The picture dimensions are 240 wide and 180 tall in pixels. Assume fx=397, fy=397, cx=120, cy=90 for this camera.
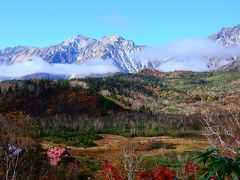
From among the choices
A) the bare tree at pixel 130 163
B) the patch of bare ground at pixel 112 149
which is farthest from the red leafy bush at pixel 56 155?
the patch of bare ground at pixel 112 149

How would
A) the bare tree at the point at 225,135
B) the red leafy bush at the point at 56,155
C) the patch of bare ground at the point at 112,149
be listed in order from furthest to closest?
the patch of bare ground at the point at 112,149 → the red leafy bush at the point at 56,155 → the bare tree at the point at 225,135

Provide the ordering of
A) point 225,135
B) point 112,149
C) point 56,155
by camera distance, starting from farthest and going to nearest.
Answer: point 112,149 < point 56,155 < point 225,135

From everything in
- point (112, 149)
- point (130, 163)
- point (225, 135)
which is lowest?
→ point (112, 149)

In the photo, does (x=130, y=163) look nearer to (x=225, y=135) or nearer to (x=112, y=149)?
(x=225, y=135)

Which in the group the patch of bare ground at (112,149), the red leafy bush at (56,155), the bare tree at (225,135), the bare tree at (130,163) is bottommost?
the patch of bare ground at (112,149)

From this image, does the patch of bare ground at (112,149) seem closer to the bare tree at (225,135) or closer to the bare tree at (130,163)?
the bare tree at (130,163)

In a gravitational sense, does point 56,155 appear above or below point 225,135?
below

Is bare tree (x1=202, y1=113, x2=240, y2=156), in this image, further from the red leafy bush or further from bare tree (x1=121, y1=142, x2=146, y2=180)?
the red leafy bush

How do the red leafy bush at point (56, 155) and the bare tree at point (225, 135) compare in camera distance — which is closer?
the bare tree at point (225, 135)

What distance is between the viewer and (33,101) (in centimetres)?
18300

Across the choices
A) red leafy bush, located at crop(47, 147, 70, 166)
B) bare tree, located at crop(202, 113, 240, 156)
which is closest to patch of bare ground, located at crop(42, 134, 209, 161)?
red leafy bush, located at crop(47, 147, 70, 166)

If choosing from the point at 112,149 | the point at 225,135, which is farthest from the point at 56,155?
the point at 112,149

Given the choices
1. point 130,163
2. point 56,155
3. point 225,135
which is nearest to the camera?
point 225,135

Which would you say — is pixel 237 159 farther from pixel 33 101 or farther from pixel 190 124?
pixel 33 101
